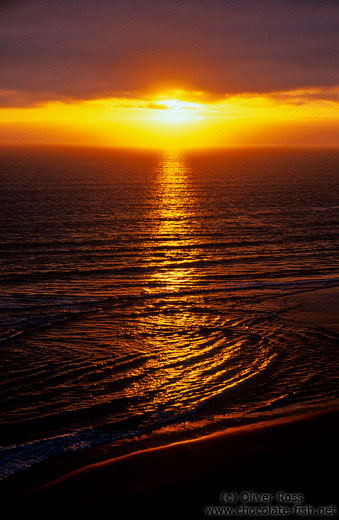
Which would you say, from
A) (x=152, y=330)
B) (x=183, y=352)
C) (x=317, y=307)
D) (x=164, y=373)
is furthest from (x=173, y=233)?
(x=164, y=373)

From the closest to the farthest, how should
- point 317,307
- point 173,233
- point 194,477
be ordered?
1. point 194,477
2. point 317,307
3. point 173,233

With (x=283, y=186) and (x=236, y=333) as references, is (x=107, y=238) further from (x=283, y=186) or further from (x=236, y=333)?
(x=283, y=186)

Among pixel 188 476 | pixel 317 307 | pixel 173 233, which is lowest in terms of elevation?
pixel 317 307

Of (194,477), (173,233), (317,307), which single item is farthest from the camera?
(173,233)

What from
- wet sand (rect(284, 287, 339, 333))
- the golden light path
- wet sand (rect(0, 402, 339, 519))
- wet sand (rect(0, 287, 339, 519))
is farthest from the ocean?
wet sand (rect(0, 402, 339, 519))

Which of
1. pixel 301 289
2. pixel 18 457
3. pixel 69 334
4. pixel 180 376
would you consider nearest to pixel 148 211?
pixel 301 289

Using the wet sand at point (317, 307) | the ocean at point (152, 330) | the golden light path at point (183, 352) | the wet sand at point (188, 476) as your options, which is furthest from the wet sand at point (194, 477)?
the wet sand at point (317, 307)

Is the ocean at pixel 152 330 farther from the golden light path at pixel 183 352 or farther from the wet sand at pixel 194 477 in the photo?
the wet sand at pixel 194 477

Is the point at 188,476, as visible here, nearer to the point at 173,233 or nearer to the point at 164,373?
the point at 164,373
